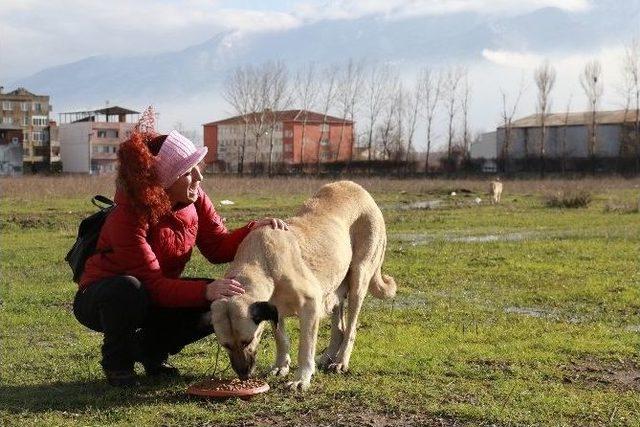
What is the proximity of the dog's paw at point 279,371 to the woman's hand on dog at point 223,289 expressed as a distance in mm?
1136

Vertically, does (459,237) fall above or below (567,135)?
below

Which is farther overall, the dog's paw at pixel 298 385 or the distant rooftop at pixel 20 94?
the distant rooftop at pixel 20 94

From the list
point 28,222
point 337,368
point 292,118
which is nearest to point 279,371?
point 337,368

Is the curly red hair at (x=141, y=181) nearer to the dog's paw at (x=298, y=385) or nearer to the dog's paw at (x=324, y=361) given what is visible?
the dog's paw at (x=298, y=385)

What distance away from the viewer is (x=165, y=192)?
6.53 metres

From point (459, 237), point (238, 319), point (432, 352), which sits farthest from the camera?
point (459, 237)

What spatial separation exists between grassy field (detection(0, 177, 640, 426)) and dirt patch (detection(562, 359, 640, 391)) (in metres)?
0.02

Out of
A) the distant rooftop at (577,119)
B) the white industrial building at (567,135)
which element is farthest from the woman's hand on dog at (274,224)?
the distant rooftop at (577,119)

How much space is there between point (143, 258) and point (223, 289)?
2.46 ft

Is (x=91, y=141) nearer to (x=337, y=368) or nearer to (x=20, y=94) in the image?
(x=20, y=94)

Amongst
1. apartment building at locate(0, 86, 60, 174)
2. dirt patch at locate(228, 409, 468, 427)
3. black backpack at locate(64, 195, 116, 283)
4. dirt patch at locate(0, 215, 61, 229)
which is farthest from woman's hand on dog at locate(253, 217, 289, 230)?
apartment building at locate(0, 86, 60, 174)

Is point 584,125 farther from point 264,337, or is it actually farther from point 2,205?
point 264,337

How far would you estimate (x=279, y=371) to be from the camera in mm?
6980

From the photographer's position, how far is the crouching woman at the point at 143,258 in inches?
249
